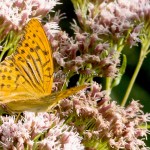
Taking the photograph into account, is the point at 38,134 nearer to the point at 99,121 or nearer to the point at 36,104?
the point at 36,104

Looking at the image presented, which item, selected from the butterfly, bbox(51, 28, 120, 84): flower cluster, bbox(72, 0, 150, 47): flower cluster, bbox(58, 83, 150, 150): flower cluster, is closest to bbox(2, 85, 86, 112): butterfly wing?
the butterfly

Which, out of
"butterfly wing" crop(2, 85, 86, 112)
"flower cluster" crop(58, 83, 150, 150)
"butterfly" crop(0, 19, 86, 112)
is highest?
"butterfly" crop(0, 19, 86, 112)

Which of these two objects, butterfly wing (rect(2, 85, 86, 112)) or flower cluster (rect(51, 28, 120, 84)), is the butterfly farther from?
flower cluster (rect(51, 28, 120, 84))

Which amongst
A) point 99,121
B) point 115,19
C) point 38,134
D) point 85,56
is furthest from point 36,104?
point 115,19

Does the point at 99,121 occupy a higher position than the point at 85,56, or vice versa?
the point at 85,56

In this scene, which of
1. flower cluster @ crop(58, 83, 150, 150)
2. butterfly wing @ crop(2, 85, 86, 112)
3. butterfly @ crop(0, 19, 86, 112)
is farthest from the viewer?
flower cluster @ crop(58, 83, 150, 150)

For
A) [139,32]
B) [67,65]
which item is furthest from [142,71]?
[67,65]

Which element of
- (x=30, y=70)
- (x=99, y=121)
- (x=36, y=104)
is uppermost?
(x=30, y=70)

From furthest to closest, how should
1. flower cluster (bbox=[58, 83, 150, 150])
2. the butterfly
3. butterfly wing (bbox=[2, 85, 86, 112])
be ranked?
flower cluster (bbox=[58, 83, 150, 150]) → the butterfly → butterfly wing (bbox=[2, 85, 86, 112])
